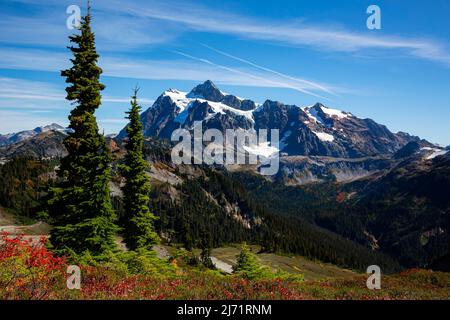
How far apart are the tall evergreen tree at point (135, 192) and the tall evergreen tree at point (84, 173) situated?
24.1ft

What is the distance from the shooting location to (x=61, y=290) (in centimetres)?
1257

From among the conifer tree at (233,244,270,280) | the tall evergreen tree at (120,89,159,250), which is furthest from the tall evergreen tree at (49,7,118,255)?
the conifer tree at (233,244,270,280)

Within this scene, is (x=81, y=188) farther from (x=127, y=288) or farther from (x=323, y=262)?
(x=323, y=262)

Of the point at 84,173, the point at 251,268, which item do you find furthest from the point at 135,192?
the point at 251,268

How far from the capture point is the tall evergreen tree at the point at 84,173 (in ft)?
95.0

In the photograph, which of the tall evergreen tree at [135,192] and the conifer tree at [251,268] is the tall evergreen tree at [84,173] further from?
the conifer tree at [251,268]

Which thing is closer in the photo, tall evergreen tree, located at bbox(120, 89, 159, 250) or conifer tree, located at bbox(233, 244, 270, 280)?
conifer tree, located at bbox(233, 244, 270, 280)

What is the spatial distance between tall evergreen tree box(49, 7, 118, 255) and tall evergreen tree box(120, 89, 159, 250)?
7.36 m

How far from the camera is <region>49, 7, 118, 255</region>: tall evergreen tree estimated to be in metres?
29.0

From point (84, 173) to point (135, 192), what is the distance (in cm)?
898

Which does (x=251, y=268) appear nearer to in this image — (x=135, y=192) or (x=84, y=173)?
(x=135, y=192)

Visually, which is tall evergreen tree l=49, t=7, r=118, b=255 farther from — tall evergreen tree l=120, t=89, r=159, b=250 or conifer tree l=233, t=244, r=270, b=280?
conifer tree l=233, t=244, r=270, b=280

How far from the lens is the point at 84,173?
29.9m
